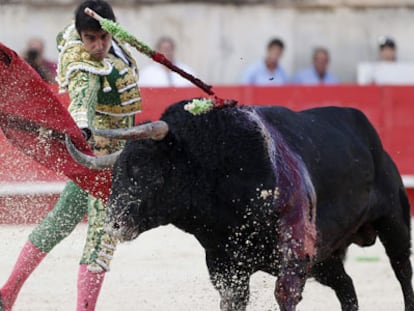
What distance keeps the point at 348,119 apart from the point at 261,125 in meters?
0.80

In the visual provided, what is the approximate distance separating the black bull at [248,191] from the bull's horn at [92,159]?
0.52ft

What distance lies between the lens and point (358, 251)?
729 cm

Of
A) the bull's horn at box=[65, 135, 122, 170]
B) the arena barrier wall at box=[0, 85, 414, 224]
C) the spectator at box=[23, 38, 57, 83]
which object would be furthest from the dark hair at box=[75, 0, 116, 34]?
the spectator at box=[23, 38, 57, 83]

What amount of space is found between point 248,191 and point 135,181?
1.37 feet

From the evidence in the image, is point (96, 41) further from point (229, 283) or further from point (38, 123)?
point (229, 283)

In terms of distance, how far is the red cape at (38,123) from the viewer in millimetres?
4746

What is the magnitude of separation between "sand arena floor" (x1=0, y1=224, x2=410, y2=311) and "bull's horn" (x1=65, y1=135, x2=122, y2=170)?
106 centimetres

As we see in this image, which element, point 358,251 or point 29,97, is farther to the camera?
point 358,251

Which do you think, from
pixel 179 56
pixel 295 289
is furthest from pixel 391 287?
pixel 179 56

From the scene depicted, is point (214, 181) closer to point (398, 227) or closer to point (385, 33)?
point (398, 227)

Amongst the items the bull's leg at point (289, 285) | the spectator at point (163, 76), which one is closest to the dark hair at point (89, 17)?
the bull's leg at point (289, 285)

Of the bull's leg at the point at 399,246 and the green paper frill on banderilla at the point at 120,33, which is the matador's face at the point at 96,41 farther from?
the bull's leg at the point at 399,246

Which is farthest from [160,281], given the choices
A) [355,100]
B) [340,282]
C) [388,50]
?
[388,50]

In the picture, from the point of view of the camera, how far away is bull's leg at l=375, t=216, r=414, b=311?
538 centimetres
